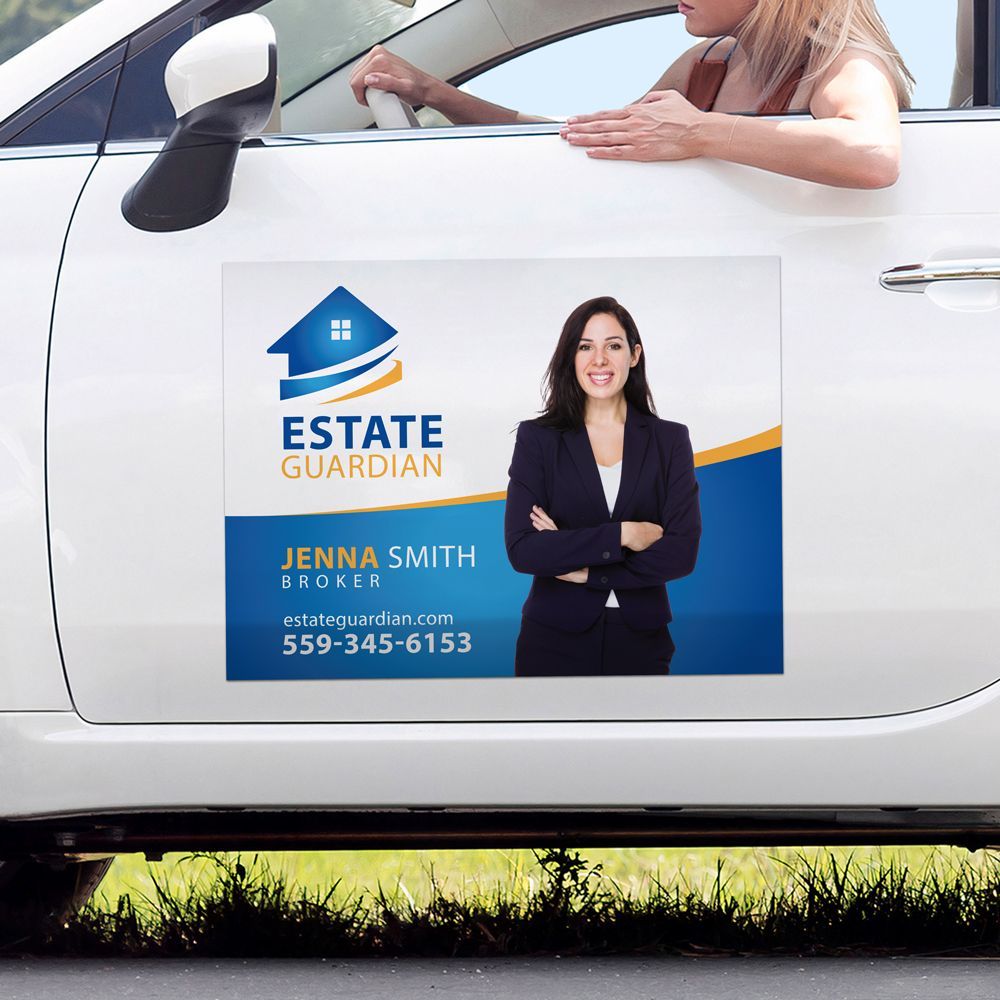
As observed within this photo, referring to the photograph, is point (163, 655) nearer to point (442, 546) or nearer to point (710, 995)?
point (442, 546)

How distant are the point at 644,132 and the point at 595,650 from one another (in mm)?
769

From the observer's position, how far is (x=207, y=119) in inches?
81.4

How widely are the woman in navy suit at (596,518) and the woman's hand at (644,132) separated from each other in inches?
9.7

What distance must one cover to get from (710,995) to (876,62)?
1.44 metres

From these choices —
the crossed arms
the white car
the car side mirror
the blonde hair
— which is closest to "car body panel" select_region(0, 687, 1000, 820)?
the white car

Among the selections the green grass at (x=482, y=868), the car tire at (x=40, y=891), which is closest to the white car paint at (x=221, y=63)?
the car tire at (x=40, y=891)

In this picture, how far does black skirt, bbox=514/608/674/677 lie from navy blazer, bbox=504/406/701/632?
0.01 meters

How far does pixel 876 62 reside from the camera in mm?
2199

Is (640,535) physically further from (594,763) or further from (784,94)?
(784,94)

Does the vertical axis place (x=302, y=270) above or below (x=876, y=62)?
below

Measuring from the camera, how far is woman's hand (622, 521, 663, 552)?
6.70ft

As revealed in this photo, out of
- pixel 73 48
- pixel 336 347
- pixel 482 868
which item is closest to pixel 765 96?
pixel 336 347

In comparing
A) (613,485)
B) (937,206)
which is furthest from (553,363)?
(937,206)

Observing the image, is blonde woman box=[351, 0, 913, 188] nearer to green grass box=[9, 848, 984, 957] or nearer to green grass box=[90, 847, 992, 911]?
green grass box=[9, 848, 984, 957]
